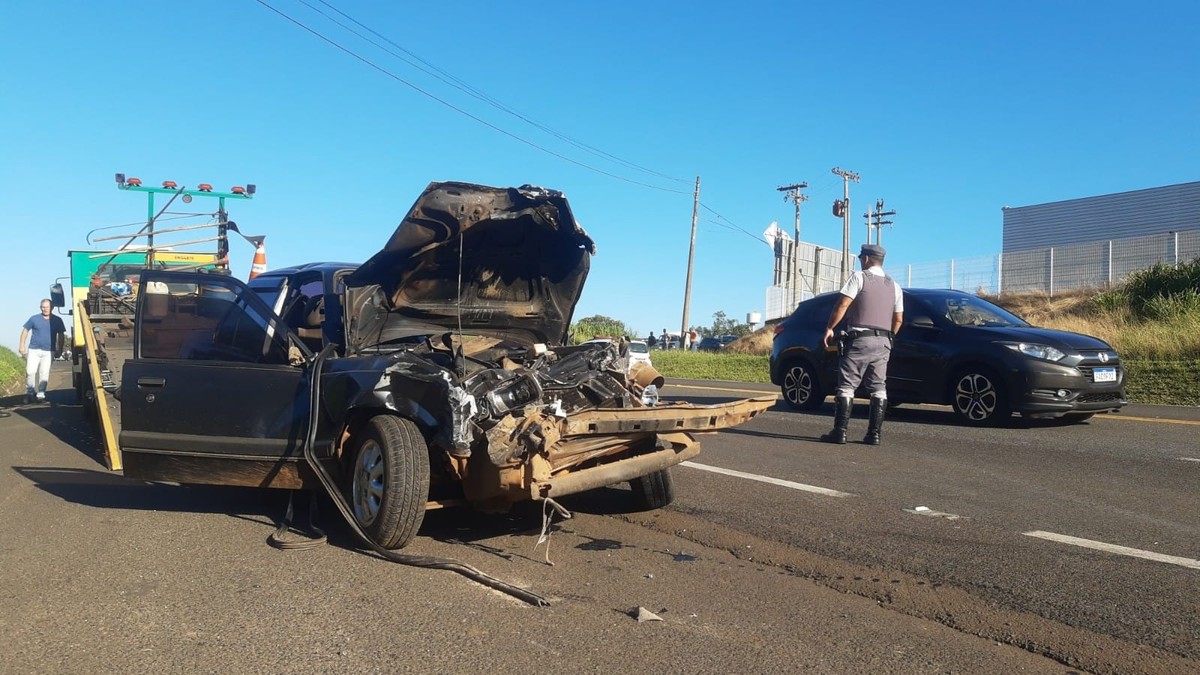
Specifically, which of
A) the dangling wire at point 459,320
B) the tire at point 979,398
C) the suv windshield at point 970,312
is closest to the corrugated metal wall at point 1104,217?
the suv windshield at point 970,312

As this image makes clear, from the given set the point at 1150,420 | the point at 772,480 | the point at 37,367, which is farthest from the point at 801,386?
the point at 37,367

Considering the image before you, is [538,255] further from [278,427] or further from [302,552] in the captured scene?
[302,552]

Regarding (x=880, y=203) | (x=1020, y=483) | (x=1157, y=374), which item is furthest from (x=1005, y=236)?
(x=1020, y=483)

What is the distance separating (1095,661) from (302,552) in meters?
3.72

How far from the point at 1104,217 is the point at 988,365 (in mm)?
38306

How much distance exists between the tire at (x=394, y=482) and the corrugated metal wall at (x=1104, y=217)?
39190 millimetres

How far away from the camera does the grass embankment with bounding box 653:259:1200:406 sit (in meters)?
12.8

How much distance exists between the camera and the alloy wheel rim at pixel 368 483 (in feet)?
15.5

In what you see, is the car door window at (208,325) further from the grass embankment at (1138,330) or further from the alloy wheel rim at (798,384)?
the grass embankment at (1138,330)

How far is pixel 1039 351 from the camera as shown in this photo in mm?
8859

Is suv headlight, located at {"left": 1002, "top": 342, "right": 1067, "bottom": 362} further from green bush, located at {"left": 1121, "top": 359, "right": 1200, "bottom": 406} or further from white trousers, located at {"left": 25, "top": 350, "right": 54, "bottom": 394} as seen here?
white trousers, located at {"left": 25, "top": 350, "right": 54, "bottom": 394}

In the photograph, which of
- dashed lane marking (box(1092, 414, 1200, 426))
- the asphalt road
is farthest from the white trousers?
dashed lane marking (box(1092, 414, 1200, 426))

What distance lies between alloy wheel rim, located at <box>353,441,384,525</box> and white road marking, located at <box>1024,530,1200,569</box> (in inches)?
135

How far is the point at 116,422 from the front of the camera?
7.47 metres
